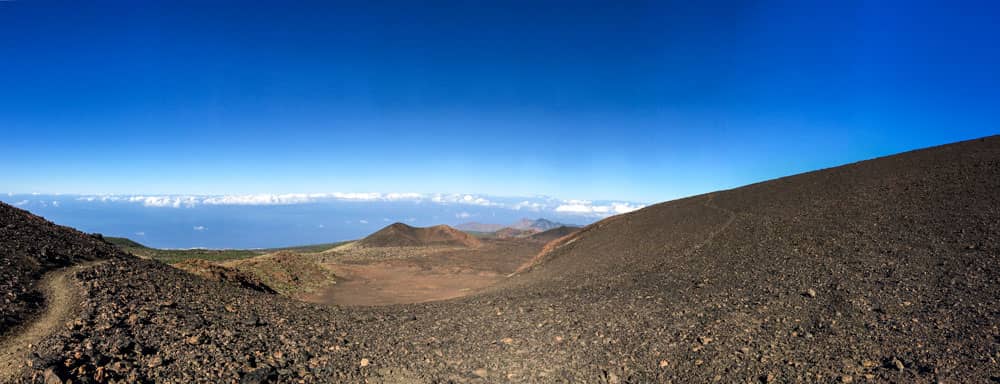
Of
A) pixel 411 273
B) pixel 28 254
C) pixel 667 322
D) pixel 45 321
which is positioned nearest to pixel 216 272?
pixel 28 254

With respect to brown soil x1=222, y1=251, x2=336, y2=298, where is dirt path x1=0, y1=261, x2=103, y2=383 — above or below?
above

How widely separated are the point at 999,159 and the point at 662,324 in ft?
56.1

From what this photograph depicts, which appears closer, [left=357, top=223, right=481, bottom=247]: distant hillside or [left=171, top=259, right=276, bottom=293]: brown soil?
[left=171, top=259, right=276, bottom=293]: brown soil

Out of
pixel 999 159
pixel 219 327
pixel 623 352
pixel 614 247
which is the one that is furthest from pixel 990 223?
pixel 219 327

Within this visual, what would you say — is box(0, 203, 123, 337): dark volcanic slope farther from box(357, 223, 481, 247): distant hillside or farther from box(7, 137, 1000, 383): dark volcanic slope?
box(357, 223, 481, 247): distant hillside

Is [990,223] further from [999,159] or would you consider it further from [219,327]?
[219,327]

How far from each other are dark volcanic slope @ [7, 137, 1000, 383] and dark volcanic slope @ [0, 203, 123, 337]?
0.78 meters

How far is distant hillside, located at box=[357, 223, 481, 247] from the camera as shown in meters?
52.7

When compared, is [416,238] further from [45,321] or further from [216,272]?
[45,321]

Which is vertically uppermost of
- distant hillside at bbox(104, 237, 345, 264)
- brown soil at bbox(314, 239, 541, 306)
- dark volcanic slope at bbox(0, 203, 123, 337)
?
dark volcanic slope at bbox(0, 203, 123, 337)

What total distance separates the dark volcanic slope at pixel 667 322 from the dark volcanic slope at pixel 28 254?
0.78m

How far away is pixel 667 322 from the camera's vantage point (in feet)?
29.0

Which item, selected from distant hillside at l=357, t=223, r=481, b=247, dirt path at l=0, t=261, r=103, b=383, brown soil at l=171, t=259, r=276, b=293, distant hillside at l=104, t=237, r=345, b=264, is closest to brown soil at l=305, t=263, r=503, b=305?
brown soil at l=171, t=259, r=276, b=293

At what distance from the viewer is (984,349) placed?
5793 mm
